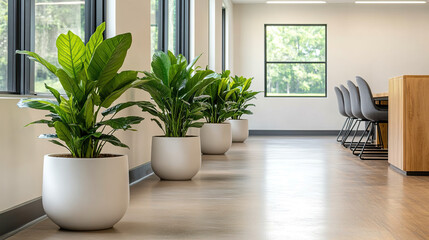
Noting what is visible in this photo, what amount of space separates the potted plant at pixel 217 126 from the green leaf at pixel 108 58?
382 centimetres

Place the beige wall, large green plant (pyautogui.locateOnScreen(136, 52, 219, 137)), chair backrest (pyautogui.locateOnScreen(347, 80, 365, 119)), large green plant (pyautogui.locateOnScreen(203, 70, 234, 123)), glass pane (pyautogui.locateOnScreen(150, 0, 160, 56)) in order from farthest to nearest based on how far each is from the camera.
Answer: chair backrest (pyautogui.locateOnScreen(347, 80, 365, 119))
large green plant (pyautogui.locateOnScreen(203, 70, 234, 123))
glass pane (pyautogui.locateOnScreen(150, 0, 160, 56))
large green plant (pyautogui.locateOnScreen(136, 52, 219, 137))
the beige wall

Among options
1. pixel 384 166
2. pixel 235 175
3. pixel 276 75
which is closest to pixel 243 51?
pixel 276 75

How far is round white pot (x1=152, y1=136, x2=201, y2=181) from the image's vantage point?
3.94 metres

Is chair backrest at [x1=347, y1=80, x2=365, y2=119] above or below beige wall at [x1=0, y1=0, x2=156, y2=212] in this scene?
above

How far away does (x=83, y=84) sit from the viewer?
232 cm

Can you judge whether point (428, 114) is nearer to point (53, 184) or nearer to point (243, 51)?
point (53, 184)

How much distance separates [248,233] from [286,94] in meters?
8.73

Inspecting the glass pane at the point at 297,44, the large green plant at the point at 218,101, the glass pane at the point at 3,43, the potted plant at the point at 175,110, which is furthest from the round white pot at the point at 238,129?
the glass pane at the point at 3,43

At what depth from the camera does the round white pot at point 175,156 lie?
3.94 meters

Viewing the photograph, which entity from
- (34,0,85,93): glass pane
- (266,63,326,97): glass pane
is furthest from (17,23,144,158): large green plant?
(266,63,326,97): glass pane

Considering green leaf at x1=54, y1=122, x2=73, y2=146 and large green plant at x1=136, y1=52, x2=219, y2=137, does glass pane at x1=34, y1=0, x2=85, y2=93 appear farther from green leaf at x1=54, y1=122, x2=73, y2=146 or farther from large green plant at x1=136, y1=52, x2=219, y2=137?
large green plant at x1=136, y1=52, x2=219, y2=137

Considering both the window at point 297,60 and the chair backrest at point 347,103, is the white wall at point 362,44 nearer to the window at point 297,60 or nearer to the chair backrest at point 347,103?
the window at point 297,60

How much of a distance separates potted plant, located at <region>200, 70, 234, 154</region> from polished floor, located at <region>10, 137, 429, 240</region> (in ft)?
3.42

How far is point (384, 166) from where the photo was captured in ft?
17.3
